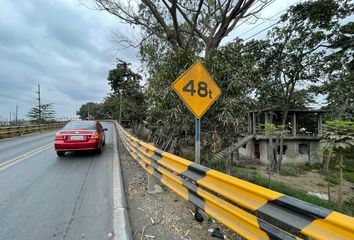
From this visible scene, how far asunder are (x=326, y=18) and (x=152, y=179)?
1347 cm

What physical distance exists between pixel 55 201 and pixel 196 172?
3168mm

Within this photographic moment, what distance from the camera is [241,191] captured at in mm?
2441

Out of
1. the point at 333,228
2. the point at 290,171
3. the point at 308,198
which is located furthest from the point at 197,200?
the point at 290,171

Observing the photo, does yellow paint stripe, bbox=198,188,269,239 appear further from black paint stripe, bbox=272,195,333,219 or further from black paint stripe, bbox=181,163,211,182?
black paint stripe, bbox=272,195,333,219

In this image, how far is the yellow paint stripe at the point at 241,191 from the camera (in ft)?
7.22

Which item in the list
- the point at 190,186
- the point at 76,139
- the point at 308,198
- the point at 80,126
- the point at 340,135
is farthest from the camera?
the point at 80,126

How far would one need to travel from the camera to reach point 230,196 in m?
2.58

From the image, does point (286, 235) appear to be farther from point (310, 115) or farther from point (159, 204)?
point (310, 115)

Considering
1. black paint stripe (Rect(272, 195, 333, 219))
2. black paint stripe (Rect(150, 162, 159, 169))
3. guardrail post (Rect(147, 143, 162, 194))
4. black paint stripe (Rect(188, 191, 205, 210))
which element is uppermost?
black paint stripe (Rect(272, 195, 333, 219))

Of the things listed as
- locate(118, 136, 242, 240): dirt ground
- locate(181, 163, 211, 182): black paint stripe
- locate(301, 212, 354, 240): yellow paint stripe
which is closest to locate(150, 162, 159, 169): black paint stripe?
locate(118, 136, 242, 240): dirt ground

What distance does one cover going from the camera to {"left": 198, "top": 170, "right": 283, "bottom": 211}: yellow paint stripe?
7.22ft

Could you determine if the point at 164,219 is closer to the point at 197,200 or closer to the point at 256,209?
the point at 197,200

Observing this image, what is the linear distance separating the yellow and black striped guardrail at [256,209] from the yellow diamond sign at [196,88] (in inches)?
39.7

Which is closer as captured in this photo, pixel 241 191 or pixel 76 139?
pixel 241 191
